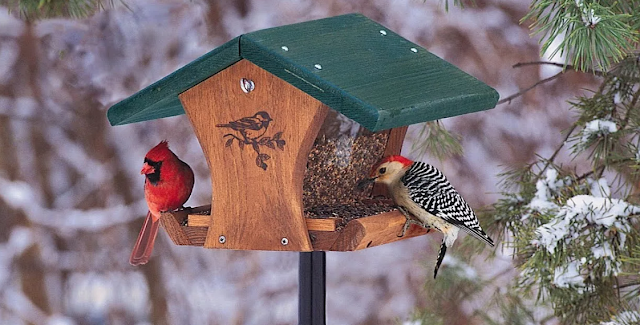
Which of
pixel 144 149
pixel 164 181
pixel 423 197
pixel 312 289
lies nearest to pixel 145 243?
pixel 164 181

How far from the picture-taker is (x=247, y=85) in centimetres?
186

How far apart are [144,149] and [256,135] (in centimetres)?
215

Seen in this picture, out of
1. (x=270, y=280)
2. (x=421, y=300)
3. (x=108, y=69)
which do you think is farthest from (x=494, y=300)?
(x=108, y=69)

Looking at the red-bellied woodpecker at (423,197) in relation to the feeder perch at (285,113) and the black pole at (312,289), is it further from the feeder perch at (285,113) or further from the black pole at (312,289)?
the black pole at (312,289)

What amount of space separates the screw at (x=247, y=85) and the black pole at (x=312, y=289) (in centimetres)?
42

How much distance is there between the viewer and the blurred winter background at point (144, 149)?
12.5ft

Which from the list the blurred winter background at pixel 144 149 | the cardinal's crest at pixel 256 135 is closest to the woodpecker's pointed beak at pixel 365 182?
the cardinal's crest at pixel 256 135

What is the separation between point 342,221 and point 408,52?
0.45 meters

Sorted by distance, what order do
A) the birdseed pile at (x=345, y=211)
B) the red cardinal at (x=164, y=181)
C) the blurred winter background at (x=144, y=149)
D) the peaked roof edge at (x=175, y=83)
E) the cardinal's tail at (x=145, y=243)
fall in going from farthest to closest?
the blurred winter background at (x=144, y=149) → the cardinal's tail at (x=145, y=243) → the red cardinal at (x=164, y=181) → the birdseed pile at (x=345, y=211) → the peaked roof edge at (x=175, y=83)

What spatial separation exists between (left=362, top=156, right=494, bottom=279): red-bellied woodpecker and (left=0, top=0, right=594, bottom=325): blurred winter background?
1554 millimetres

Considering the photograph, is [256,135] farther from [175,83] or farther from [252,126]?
[175,83]

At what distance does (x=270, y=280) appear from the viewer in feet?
13.4

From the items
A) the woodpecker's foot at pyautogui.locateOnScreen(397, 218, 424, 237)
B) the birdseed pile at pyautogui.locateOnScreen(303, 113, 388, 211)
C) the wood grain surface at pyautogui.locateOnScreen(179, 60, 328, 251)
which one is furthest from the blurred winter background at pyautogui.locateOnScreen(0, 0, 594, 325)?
the wood grain surface at pyautogui.locateOnScreen(179, 60, 328, 251)

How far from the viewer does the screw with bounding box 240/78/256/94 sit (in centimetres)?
185
